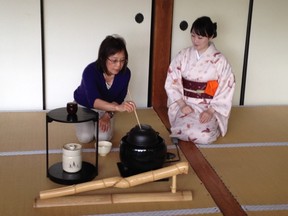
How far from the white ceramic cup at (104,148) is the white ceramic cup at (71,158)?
1.11 ft

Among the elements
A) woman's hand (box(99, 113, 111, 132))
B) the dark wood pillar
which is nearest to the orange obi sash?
the dark wood pillar

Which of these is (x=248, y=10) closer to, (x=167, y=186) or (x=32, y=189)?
(x=167, y=186)

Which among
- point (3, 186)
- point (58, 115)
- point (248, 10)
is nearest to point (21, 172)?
point (3, 186)

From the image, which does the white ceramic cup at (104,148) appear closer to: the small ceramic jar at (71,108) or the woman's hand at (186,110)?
the small ceramic jar at (71,108)

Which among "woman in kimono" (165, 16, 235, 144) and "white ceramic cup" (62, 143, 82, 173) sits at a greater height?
"woman in kimono" (165, 16, 235, 144)

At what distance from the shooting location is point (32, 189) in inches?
89.1

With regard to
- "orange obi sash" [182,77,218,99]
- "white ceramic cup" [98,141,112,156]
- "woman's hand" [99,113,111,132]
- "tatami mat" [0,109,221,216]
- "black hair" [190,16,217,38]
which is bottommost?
"tatami mat" [0,109,221,216]

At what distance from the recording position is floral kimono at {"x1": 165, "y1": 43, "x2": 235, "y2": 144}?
313 cm

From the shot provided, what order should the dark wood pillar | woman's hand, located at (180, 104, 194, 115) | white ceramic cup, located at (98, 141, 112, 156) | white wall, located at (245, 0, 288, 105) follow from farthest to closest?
white wall, located at (245, 0, 288, 105) < the dark wood pillar < woman's hand, located at (180, 104, 194, 115) < white ceramic cup, located at (98, 141, 112, 156)

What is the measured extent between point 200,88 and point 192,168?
84cm

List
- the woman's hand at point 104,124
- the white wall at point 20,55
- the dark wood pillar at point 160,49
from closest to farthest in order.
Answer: the woman's hand at point 104,124, the white wall at point 20,55, the dark wood pillar at point 160,49

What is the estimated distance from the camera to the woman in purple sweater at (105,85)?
2.72 m

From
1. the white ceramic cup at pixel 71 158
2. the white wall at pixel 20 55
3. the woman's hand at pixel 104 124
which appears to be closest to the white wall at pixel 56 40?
the white wall at pixel 20 55

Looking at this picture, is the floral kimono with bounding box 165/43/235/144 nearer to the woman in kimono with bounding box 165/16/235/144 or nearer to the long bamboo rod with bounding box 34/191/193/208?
the woman in kimono with bounding box 165/16/235/144
